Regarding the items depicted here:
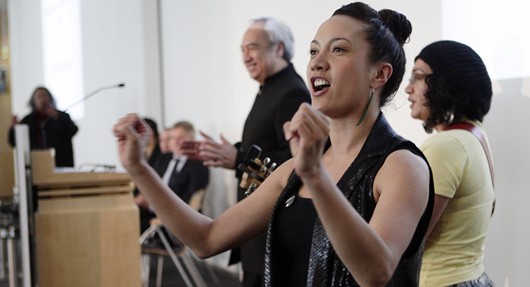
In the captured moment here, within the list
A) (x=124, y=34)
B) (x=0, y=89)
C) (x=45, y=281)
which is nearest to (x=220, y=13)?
(x=124, y=34)

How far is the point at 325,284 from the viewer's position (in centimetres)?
157

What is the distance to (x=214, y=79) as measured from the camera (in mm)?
6941

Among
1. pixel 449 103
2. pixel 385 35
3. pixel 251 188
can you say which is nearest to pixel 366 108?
pixel 385 35

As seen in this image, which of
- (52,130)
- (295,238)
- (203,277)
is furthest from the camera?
(203,277)

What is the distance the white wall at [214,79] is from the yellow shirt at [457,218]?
835 millimetres

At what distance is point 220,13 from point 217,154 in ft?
12.2

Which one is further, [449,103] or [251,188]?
[449,103]

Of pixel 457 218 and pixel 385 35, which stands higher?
pixel 385 35

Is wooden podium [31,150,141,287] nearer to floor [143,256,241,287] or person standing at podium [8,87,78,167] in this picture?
person standing at podium [8,87,78,167]

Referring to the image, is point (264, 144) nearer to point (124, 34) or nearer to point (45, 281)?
point (45, 281)

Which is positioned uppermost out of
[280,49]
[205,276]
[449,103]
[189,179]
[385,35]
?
[385,35]

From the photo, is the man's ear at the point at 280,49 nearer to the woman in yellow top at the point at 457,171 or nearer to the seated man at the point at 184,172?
the woman in yellow top at the point at 457,171

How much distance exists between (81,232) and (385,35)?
1647mm

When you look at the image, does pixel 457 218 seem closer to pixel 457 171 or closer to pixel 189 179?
pixel 457 171
